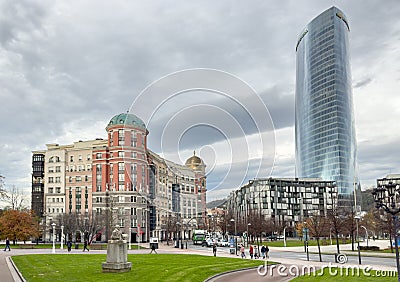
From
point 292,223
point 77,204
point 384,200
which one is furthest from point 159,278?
point 292,223

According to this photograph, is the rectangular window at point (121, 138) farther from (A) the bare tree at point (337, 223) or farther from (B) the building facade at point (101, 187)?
(A) the bare tree at point (337, 223)

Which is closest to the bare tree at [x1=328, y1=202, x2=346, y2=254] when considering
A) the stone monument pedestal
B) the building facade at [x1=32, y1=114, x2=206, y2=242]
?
the building facade at [x1=32, y1=114, x2=206, y2=242]

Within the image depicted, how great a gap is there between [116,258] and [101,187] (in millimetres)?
101484

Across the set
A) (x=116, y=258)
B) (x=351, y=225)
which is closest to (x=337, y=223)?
(x=351, y=225)

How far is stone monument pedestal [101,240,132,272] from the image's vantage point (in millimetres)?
36844

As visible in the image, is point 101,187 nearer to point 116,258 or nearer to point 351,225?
point 351,225

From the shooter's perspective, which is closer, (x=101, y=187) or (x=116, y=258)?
(x=116, y=258)

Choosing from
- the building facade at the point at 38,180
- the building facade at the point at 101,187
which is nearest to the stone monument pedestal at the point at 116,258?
the building facade at the point at 101,187

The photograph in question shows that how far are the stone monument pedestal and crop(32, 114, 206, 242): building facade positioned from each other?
72378 millimetres

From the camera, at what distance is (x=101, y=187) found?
445ft

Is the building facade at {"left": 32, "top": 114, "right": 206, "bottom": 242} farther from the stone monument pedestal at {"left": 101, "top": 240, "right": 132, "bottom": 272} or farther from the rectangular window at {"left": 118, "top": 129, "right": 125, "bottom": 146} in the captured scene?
the stone monument pedestal at {"left": 101, "top": 240, "right": 132, "bottom": 272}

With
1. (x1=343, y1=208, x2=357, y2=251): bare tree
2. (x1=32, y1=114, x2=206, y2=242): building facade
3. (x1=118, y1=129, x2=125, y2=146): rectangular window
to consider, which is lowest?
(x1=343, y1=208, x2=357, y2=251): bare tree

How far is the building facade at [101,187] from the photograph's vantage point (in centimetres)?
12088

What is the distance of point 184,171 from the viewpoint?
27453mm
